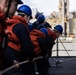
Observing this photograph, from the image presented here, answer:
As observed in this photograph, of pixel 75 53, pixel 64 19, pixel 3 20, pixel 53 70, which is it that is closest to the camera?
pixel 3 20

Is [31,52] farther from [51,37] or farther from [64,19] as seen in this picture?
[64,19]

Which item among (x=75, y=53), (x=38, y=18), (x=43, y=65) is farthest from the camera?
(x=75, y=53)

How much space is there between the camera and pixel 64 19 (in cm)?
8369

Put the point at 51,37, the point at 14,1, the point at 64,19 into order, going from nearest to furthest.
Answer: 1. the point at 14,1
2. the point at 51,37
3. the point at 64,19

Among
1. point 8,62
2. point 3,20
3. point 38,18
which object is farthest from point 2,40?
point 38,18

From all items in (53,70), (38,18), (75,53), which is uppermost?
(38,18)

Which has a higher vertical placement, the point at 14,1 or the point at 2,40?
the point at 14,1

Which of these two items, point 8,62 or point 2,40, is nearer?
point 2,40

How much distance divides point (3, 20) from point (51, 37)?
5.81 m

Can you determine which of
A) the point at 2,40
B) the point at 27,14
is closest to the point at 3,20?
the point at 2,40

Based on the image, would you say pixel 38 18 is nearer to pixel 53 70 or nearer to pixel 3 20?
pixel 53 70

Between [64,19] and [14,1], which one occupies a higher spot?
[14,1]

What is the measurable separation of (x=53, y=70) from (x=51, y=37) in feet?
6.93

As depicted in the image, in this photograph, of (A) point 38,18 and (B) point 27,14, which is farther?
(A) point 38,18
